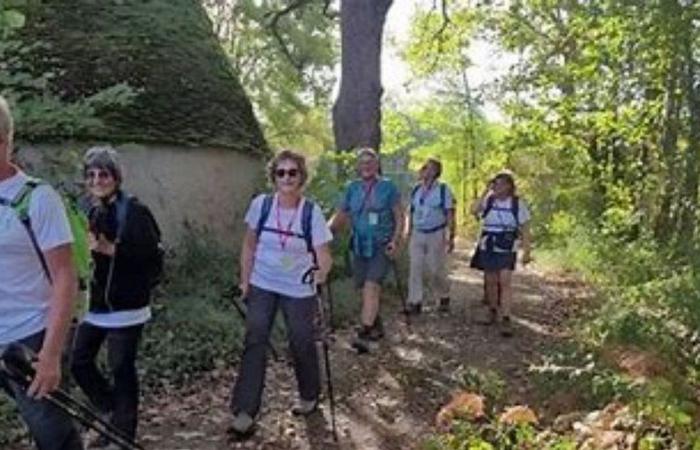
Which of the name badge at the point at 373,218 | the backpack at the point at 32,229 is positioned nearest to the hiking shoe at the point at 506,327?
the name badge at the point at 373,218

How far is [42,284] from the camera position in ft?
13.2

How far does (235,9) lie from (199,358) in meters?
26.7

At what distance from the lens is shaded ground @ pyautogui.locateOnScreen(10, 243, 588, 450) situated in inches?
269

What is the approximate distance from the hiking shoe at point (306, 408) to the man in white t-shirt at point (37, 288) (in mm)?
3162

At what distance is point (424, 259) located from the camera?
37.3 feet

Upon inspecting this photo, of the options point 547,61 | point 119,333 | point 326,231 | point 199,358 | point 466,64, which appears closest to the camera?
point 119,333

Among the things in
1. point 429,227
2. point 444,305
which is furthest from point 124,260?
point 444,305

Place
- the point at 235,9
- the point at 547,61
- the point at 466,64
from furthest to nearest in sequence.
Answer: the point at 235,9 → the point at 466,64 → the point at 547,61

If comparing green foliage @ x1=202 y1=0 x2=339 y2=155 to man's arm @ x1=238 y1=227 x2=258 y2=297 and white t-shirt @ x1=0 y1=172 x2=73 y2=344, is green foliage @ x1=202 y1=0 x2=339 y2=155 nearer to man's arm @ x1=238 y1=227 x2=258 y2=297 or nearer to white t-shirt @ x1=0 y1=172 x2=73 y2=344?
man's arm @ x1=238 y1=227 x2=258 y2=297

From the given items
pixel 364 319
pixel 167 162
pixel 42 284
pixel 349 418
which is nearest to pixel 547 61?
pixel 167 162

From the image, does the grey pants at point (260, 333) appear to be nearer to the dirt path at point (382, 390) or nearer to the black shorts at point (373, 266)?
the dirt path at point (382, 390)

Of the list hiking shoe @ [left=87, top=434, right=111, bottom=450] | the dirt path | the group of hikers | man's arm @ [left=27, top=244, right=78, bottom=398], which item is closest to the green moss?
the group of hikers

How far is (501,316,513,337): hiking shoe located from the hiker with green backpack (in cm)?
100

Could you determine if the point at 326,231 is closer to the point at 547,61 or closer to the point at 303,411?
the point at 303,411
